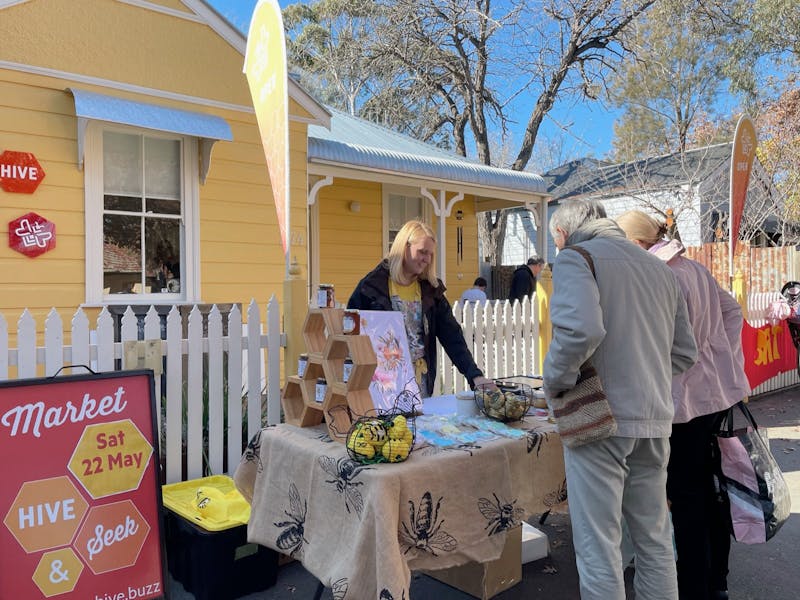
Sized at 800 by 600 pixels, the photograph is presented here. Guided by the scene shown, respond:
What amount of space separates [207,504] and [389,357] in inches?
50.0

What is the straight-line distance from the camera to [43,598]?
257 centimetres

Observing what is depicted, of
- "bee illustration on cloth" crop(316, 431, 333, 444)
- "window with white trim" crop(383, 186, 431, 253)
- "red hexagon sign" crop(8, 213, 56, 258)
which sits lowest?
"bee illustration on cloth" crop(316, 431, 333, 444)

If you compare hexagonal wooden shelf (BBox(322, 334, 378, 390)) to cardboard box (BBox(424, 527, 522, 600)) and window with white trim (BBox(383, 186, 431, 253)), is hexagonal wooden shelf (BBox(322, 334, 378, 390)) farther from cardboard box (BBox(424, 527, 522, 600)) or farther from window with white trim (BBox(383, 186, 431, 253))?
window with white trim (BBox(383, 186, 431, 253))

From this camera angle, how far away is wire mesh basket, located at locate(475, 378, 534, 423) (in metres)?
2.79

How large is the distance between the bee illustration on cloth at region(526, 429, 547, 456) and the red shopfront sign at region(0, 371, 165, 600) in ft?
5.85

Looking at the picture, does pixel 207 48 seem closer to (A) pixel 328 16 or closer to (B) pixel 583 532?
(B) pixel 583 532

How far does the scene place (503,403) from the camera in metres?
2.80

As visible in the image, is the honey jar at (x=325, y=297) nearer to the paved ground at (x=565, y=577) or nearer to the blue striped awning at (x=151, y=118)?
the paved ground at (x=565, y=577)

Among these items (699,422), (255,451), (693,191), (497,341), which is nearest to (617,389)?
(699,422)

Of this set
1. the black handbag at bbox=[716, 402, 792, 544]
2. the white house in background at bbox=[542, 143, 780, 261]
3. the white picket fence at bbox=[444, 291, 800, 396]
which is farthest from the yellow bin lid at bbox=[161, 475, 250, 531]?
the white house in background at bbox=[542, 143, 780, 261]

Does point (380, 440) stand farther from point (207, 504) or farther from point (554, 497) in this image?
point (207, 504)

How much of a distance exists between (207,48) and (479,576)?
20.0 feet

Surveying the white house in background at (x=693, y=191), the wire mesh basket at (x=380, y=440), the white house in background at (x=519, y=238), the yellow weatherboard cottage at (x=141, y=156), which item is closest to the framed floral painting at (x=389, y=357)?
the wire mesh basket at (x=380, y=440)

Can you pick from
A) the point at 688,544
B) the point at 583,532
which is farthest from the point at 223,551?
the point at 688,544
